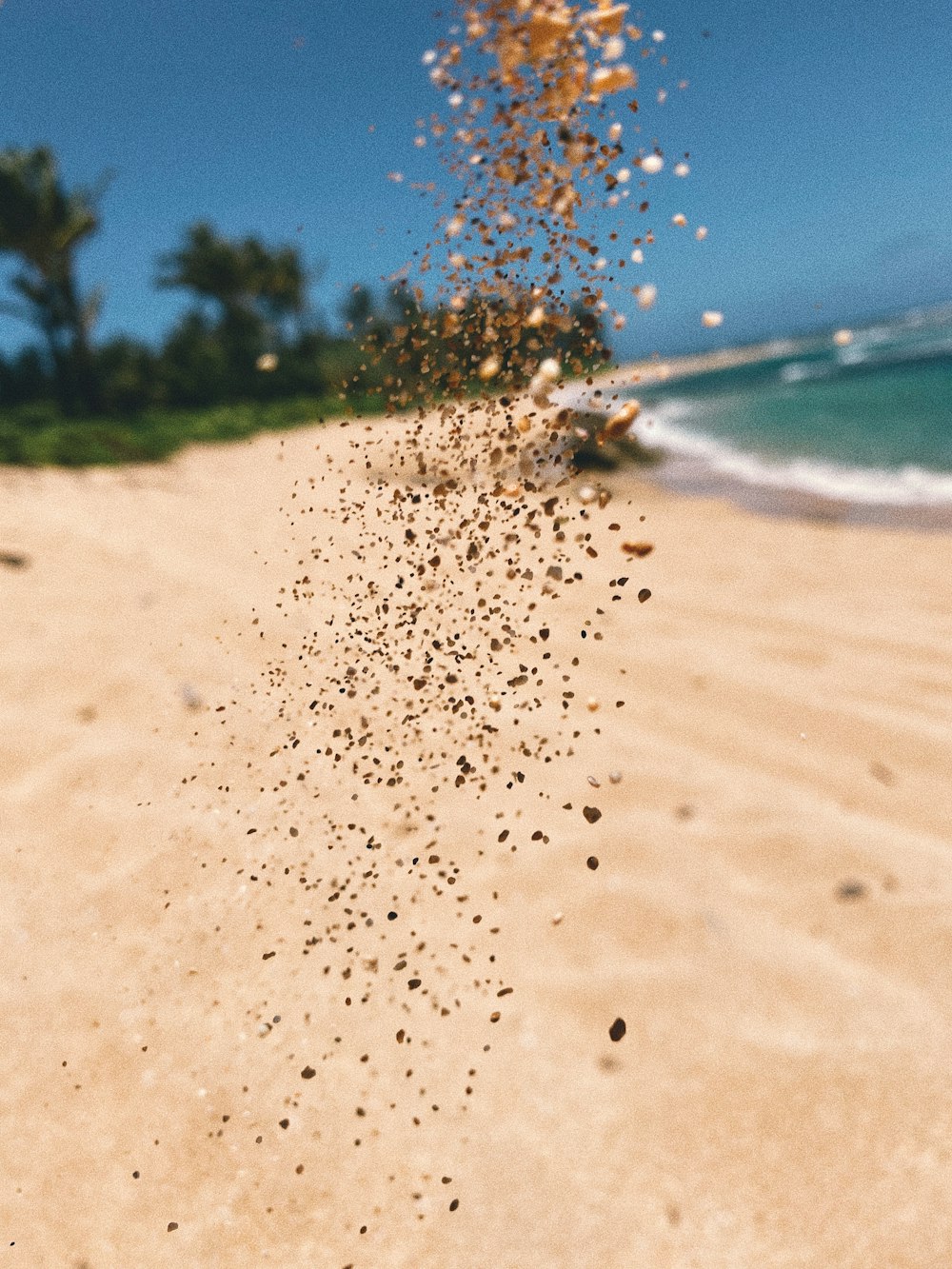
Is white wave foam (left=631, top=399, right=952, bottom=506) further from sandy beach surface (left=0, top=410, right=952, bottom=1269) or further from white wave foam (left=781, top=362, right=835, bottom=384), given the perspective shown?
white wave foam (left=781, top=362, right=835, bottom=384)

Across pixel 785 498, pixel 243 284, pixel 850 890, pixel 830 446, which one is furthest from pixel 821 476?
pixel 243 284

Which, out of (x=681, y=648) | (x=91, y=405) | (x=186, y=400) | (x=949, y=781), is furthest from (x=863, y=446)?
(x=186, y=400)

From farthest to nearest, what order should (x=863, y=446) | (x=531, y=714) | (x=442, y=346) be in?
(x=863, y=446) < (x=531, y=714) < (x=442, y=346)

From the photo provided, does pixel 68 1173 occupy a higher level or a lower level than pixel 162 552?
lower

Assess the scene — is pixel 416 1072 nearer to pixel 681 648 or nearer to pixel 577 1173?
pixel 577 1173

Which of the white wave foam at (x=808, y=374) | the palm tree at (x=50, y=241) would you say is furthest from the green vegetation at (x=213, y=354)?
the white wave foam at (x=808, y=374)

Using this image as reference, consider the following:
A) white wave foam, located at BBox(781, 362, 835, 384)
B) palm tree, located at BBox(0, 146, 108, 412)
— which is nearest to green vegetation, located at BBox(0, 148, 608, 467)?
palm tree, located at BBox(0, 146, 108, 412)

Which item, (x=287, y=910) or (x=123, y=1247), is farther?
(x=287, y=910)

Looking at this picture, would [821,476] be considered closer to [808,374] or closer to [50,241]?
[50,241]
